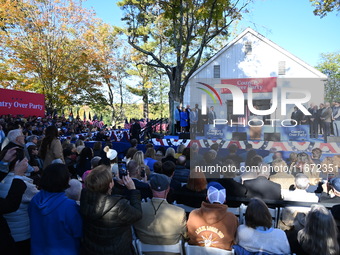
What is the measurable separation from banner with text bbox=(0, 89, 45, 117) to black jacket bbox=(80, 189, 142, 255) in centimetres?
1636

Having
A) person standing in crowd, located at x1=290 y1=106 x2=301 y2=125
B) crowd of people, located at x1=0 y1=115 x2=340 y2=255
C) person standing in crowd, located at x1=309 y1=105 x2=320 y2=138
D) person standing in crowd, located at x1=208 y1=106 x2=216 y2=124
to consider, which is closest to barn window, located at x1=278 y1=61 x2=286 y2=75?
person standing in crowd, located at x1=309 y1=105 x2=320 y2=138

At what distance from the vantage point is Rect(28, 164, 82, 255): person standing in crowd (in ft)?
7.47

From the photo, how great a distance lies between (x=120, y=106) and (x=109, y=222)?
35835 millimetres

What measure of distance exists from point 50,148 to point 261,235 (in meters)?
3.78

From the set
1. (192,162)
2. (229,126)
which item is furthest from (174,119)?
(192,162)

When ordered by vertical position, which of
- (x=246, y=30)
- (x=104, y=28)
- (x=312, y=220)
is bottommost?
(x=312, y=220)

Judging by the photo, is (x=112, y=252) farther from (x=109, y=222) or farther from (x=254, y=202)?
(x=254, y=202)

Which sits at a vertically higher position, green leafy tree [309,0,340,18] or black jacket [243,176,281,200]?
green leafy tree [309,0,340,18]

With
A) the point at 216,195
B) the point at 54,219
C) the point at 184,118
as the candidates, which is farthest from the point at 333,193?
the point at 184,118

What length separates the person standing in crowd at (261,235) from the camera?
240 cm

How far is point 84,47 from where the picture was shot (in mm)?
24953

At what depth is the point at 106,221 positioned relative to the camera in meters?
2.24

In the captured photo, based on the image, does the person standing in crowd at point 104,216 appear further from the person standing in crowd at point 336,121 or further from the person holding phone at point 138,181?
the person standing in crowd at point 336,121

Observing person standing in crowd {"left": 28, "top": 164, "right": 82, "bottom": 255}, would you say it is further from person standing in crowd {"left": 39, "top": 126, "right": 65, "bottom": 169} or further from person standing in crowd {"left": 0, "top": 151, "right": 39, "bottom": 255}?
person standing in crowd {"left": 39, "top": 126, "right": 65, "bottom": 169}
